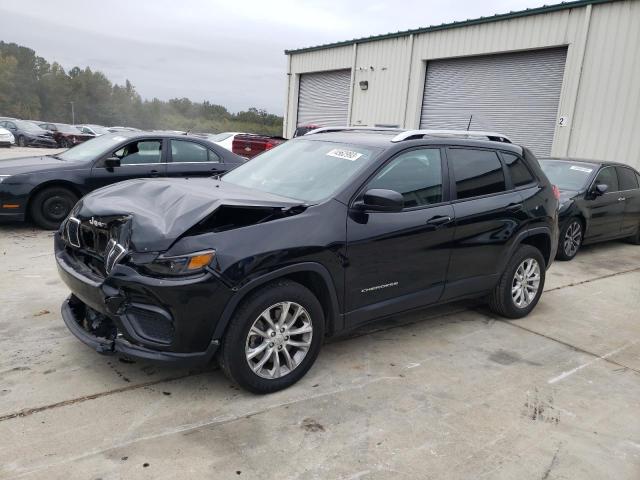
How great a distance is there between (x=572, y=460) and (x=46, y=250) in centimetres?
623

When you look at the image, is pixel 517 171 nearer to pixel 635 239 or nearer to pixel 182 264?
pixel 182 264

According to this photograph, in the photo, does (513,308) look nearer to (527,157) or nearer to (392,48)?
(527,157)

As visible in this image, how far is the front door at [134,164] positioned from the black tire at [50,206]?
1.31 feet

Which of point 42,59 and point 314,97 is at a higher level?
point 42,59

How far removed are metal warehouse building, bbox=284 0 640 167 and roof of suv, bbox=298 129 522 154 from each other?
20.4ft

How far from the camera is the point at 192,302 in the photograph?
9.51 feet

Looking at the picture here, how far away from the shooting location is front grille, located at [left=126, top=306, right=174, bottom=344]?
2953 mm

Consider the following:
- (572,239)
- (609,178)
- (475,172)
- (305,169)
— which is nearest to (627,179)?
(609,178)

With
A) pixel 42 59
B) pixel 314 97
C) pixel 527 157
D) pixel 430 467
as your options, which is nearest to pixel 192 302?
pixel 430 467

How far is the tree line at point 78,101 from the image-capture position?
84.1 meters

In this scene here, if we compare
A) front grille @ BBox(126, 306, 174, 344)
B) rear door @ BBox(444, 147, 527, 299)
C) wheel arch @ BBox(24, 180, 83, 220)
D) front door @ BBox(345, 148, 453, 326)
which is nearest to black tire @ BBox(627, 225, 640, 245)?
rear door @ BBox(444, 147, 527, 299)

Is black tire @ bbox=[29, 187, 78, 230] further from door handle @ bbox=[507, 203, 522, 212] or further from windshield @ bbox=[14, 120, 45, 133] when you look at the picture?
windshield @ bbox=[14, 120, 45, 133]

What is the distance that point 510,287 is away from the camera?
15.9ft

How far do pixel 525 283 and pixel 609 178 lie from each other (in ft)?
14.5
